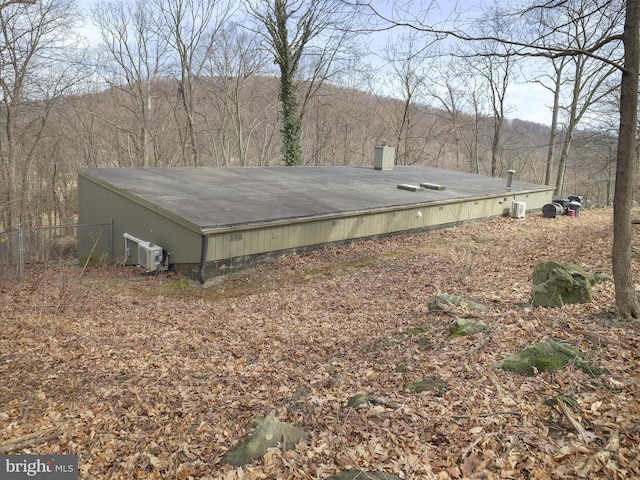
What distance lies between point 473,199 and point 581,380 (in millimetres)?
17987

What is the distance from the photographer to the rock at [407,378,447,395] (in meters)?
5.46

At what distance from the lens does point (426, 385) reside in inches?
219

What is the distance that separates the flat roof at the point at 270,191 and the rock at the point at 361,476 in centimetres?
953

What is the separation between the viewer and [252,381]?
6594mm

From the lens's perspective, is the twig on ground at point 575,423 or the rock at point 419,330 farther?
the rock at point 419,330

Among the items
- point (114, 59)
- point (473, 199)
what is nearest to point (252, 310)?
point (473, 199)

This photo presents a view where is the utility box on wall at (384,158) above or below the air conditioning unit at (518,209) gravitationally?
above

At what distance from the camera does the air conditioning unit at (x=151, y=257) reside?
13789mm

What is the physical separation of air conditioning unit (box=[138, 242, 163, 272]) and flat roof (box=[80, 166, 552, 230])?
4.39 feet

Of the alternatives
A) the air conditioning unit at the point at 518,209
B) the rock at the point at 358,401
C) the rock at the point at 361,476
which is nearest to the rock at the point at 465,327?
the rock at the point at 358,401

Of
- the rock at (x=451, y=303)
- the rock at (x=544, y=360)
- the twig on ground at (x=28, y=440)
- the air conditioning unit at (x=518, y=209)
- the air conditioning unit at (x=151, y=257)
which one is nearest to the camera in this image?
the twig on ground at (x=28, y=440)

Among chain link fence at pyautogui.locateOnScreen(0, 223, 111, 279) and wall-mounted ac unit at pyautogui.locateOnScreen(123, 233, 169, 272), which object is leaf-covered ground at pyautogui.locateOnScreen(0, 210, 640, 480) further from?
chain link fence at pyautogui.locateOnScreen(0, 223, 111, 279)

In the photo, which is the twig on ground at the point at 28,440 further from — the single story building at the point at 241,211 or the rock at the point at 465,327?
the single story building at the point at 241,211

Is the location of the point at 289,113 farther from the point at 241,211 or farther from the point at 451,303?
the point at 451,303
